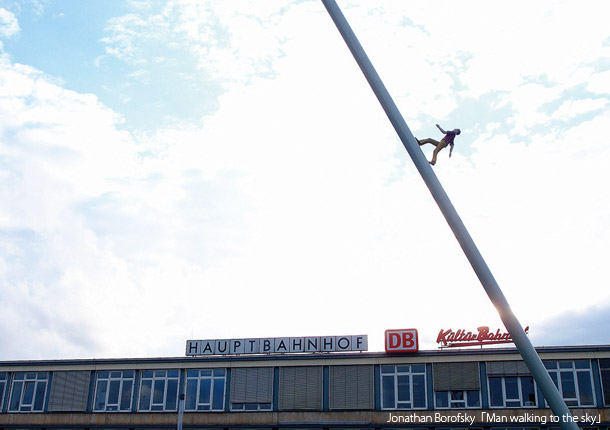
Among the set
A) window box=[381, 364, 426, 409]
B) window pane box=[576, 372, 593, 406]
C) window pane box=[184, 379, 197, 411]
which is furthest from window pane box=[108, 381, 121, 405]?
window pane box=[576, 372, 593, 406]

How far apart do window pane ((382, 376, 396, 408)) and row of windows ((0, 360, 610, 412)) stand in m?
0.07

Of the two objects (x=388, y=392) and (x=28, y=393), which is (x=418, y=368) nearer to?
(x=388, y=392)

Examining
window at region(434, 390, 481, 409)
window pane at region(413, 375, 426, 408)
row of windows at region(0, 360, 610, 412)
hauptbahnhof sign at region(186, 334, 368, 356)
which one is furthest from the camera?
hauptbahnhof sign at region(186, 334, 368, 356)

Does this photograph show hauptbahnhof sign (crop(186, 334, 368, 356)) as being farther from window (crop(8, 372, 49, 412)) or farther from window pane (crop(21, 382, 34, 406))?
window pane (crop(21, 382, 34, 406))

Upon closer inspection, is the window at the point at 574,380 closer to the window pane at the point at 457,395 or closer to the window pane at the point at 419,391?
the window pane at the point at 457,395

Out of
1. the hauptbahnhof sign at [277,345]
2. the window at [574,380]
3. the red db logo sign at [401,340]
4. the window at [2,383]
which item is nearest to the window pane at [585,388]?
the window at [574,380]

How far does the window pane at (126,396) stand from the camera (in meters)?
53.3

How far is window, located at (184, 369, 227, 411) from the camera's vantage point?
5195 cm

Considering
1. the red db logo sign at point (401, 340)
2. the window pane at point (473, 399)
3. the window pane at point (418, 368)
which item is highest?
the red db logo sign at point (401, 340)

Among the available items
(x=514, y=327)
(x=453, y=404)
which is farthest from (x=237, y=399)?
(x=514, y=327)

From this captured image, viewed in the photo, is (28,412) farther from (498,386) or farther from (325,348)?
(498,386)

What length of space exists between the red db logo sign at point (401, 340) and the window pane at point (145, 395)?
20.1 m

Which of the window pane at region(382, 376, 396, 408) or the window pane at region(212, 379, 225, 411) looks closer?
the window pane at region(382, 376, 396, 408)

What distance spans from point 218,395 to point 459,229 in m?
44.2
